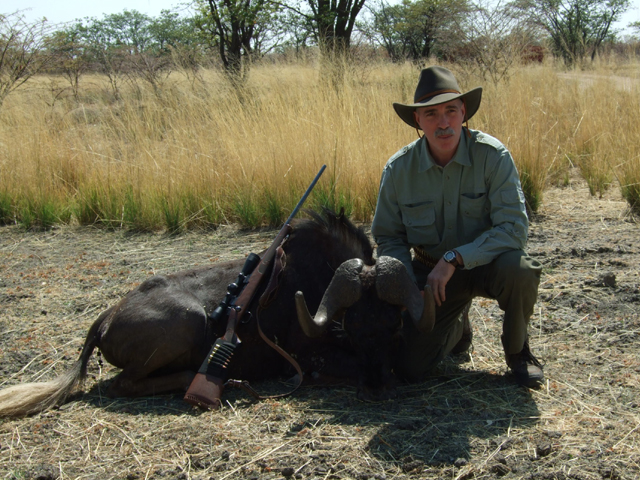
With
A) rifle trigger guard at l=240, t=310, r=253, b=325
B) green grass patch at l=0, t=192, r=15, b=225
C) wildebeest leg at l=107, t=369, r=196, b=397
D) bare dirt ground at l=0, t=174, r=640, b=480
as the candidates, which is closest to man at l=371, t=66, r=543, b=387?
bare dirt ground at l=0, t=174, r=640, b=480

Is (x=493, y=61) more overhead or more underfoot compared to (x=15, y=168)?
more overhead

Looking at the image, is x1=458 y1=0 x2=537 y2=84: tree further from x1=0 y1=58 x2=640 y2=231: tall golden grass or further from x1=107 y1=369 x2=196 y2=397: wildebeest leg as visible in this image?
x1=107 y1=369 x2=196 y2=397: wildebeest leg

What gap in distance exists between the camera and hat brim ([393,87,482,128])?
11.8 ft

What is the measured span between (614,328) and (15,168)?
8350mm

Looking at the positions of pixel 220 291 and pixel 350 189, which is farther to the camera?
pixel 350 189

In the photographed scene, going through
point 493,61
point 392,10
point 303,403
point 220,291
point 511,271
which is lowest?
point 303,403

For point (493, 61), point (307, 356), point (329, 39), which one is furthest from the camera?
point (329, 39)

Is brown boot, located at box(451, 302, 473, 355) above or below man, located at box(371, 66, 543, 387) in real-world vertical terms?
below

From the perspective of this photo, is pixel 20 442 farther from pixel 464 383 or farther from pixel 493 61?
pixel 493 61

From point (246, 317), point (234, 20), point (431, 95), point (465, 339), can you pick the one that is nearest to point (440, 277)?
point (465, 339)

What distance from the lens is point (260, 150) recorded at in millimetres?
8031

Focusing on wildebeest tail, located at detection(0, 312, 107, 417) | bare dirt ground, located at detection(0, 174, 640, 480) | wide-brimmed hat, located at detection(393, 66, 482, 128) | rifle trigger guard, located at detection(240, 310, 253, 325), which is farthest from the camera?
rifle trigger guard, located at detection(240, 310, 253, 325)

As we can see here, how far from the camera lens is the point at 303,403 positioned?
3.60 meters

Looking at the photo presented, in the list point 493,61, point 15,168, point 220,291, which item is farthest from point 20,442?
point 493,61
